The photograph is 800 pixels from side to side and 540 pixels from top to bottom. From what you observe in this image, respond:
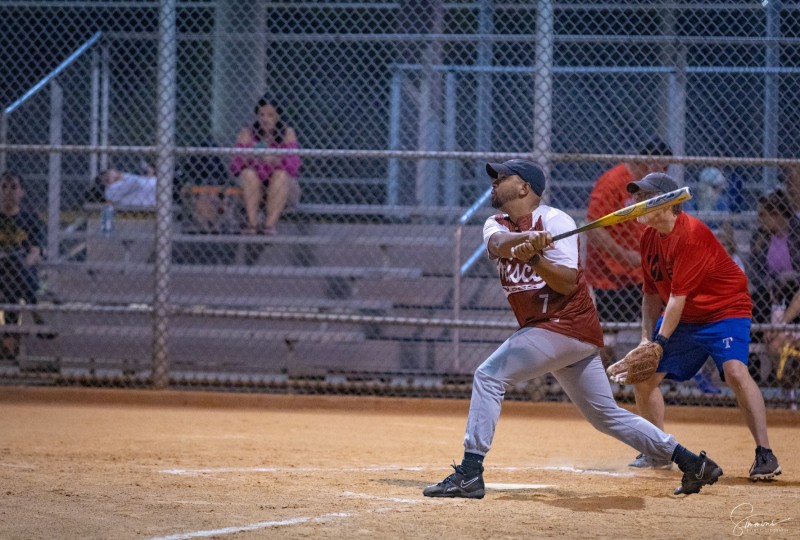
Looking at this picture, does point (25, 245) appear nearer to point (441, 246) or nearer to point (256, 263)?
point (256, 263)

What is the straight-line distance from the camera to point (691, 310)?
226 inches

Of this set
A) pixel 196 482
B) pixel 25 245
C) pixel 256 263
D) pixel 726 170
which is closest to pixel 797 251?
pixel 726 170

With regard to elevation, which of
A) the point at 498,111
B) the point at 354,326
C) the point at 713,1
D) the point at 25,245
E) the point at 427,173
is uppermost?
the point at 713,1

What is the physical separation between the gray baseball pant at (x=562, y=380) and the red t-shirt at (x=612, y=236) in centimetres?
314

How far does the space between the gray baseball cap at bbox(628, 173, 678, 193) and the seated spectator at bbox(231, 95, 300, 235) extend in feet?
Answer: 15.6

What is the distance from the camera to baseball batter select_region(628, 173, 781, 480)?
554 cm

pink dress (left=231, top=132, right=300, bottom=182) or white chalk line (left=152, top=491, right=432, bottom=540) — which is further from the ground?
pink dress (left=231, top=132, right=300, bottom=182)

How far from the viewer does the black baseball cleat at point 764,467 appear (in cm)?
555

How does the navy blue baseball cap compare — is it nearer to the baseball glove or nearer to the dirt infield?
the baseball glove

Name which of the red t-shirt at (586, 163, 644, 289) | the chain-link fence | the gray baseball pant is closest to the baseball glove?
the gray baseball pant

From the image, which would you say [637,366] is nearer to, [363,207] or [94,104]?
[363,207]

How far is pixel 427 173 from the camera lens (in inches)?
421

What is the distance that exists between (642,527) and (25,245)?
7334mm

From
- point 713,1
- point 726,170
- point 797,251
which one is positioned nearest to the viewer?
point 797,251
